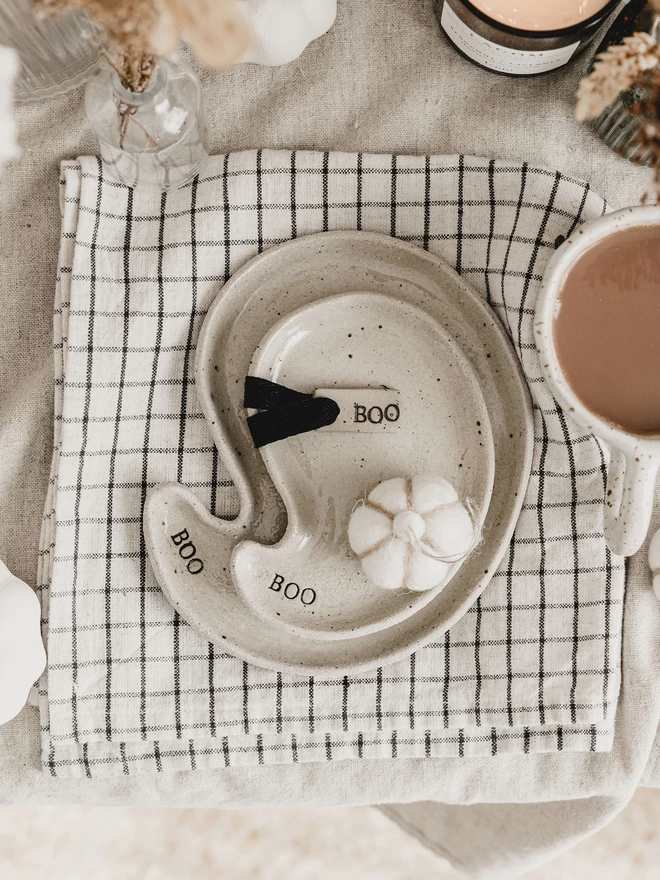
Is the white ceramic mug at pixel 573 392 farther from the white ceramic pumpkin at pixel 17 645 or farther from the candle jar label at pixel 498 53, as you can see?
the white ceramic pumpkin at pixel 17 645

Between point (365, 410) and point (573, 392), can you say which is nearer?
point (573, 392)

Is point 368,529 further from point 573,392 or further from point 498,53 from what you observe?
point 498,53

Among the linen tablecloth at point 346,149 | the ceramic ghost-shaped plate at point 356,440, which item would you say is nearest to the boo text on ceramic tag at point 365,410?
the ceramic ghost-shaped plate at point 356,440

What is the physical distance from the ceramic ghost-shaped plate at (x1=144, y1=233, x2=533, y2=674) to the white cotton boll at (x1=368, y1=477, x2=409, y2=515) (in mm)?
41

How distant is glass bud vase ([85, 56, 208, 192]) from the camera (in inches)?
22.9

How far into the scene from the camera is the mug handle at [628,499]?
0.55 metres

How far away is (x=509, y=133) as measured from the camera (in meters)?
0.67

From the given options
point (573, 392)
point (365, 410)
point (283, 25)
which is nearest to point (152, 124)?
point (283, 25)

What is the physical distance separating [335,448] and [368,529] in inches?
3.6

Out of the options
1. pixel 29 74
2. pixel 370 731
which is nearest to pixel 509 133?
pixel 29 74

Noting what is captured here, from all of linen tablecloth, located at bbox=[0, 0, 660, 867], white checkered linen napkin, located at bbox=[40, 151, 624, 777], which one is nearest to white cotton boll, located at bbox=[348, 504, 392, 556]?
white checkered linen napkin, located at bbox=[40, 151, 624, 777]

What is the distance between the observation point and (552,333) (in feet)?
1.80

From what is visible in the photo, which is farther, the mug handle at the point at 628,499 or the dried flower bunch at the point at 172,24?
the mug handle at the point at 628,499

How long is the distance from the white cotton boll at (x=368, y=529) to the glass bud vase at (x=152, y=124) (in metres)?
0.34
